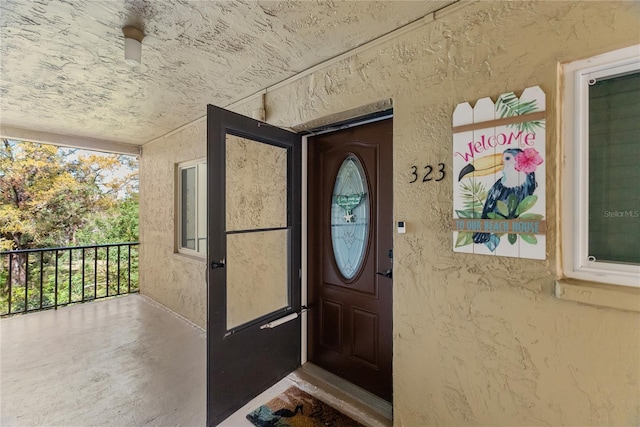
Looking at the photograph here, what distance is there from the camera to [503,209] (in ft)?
4.09

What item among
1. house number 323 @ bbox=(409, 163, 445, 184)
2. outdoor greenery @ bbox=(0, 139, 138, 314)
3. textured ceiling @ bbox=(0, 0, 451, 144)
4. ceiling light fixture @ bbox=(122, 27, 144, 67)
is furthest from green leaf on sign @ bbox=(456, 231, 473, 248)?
outdoor greenery @ bbox=(0, 139, 138, 314)

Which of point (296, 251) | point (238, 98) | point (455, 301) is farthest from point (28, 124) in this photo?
point (455, 301)

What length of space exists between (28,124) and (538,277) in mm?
5392

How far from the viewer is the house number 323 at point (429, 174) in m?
1.43

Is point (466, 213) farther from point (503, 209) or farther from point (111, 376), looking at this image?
point (111, 376)

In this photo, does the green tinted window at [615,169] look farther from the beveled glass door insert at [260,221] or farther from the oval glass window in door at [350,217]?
the beveled glass door insert at [260,221]

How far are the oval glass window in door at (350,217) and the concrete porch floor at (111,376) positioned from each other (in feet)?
3.45

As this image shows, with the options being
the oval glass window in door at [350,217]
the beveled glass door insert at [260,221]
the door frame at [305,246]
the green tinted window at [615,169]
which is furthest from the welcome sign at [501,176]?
the beveled glass door insert at [260,221]

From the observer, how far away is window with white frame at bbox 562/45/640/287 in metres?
1.04

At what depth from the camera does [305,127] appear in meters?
2.15

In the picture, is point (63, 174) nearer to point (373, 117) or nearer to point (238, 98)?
point (238, 98)

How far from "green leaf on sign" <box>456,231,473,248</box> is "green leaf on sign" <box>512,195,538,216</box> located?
0.23 m

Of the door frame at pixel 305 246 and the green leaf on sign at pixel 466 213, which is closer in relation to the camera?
the green leaf on sign at pixel 466 213

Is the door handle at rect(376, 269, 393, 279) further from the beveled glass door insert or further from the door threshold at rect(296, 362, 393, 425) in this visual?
the door threshold at rect(296, 362, 393, 425)
